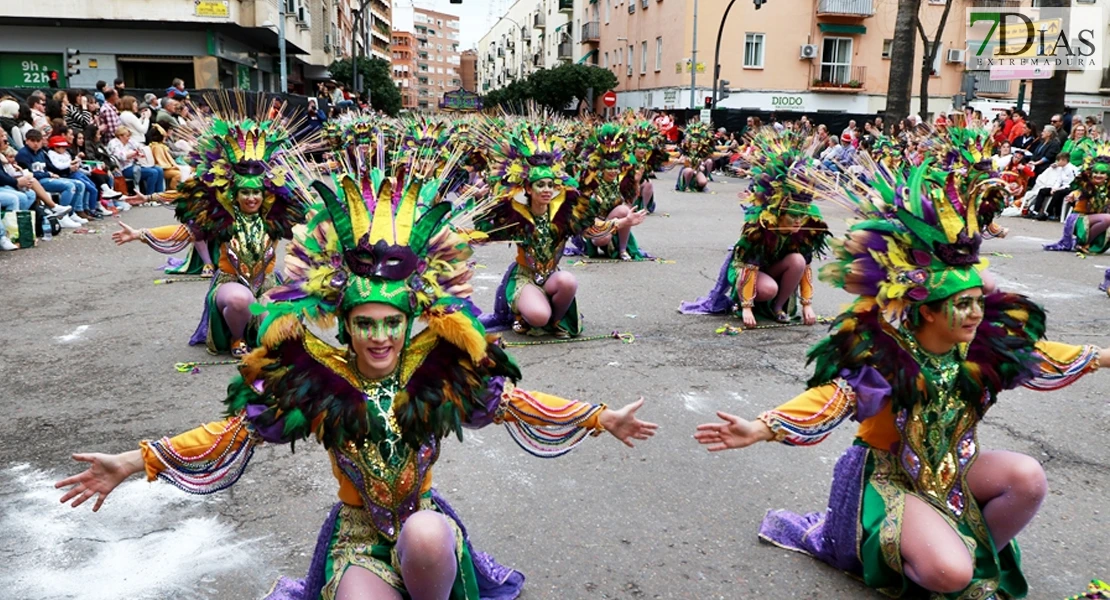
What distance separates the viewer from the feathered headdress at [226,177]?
20.3ft

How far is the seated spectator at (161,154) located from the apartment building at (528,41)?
4628cm

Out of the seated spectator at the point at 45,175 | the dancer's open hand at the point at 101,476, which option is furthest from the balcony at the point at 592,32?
the dancer's open hand at the point at 101,476

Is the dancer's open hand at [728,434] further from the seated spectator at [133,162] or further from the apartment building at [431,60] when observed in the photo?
the apartment building at [431,60]

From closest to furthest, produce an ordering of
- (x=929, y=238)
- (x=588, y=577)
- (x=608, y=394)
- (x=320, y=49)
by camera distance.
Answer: (x=929, y=238), (x=588, y=577), (x=608, y=394), (x=320, y=49)

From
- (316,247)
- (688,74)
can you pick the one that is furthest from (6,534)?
(688,74)

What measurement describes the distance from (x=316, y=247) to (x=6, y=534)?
7.30 feet

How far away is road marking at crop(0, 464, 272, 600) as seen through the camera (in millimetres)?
3512

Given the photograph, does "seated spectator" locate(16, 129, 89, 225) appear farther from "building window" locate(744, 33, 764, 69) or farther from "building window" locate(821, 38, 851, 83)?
"building window" locate(821, 38, 851, 83)

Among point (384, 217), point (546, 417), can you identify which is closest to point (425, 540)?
point (546, 417)

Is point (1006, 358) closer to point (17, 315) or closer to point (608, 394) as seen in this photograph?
point (608, 394)

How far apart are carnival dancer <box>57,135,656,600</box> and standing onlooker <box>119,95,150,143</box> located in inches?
594

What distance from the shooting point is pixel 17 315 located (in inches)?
316

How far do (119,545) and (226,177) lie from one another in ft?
9.98

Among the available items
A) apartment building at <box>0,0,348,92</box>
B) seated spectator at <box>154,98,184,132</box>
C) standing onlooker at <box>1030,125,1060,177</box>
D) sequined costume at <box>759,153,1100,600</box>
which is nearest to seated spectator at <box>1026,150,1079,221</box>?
standing onlooker at <box>1030,125,1060,177</box>
